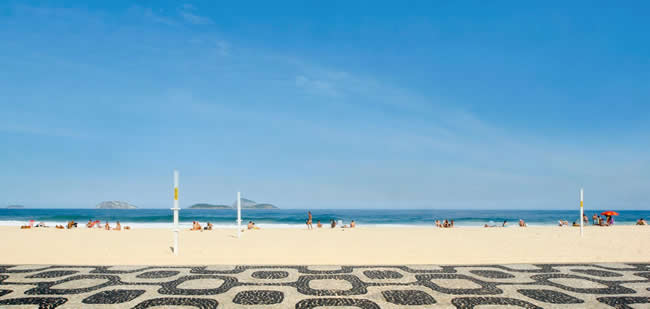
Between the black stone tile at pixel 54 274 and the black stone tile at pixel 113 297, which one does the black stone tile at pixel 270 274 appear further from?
the black stone tile at pixel 54 274

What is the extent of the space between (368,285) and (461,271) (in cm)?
258

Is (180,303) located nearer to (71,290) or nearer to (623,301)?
(71,290)

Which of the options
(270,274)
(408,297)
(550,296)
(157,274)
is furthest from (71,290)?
(550,296)

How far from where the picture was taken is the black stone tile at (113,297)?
17.9 feet

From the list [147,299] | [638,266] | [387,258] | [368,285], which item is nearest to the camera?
[147,299]

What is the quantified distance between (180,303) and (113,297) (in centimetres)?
118

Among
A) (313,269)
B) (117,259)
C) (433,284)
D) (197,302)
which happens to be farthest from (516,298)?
(117,259)

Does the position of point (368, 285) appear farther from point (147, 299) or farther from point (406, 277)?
point (147, 299)

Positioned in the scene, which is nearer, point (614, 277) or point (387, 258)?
point (614, 277)

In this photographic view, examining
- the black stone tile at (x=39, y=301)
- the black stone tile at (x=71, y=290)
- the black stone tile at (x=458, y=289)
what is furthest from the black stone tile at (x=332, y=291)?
the black stone tile at (x=39, y=301)

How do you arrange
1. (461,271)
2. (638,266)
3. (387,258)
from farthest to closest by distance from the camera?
(387,258)
(638,266)
(461,271)

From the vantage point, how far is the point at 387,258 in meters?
10.8

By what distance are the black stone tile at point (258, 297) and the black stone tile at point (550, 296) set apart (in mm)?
3876

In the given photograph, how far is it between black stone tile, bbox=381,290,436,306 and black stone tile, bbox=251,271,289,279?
2258 mm
